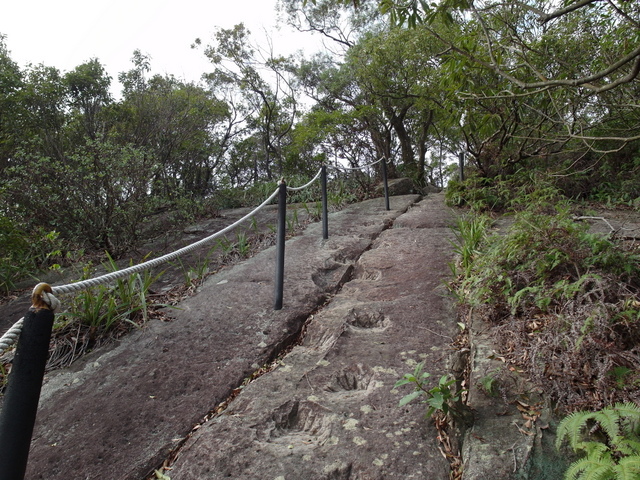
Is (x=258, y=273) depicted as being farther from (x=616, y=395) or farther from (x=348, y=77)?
(x=348, y=77)

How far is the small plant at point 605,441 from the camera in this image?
1350mm

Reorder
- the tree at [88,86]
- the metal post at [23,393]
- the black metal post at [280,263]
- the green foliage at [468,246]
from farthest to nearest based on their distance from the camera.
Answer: the tree at [88,86] → the green foliage at [468,246] → the black metal post at [280,263] → the metal post at [23,393]

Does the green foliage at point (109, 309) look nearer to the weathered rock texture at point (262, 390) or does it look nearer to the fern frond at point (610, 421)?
the weathered rock texture at point (262, 390)

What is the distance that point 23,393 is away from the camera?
42.3 inches

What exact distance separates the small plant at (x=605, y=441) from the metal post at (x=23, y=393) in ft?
5.60

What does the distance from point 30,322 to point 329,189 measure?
912cm

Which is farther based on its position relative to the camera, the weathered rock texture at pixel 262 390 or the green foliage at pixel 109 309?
the green foliage at pixel 109 309

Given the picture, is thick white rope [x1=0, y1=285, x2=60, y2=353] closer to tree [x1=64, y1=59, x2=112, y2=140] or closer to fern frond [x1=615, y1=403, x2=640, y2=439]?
fern frond [x1=615, y1=403, x2=640, y2=439]

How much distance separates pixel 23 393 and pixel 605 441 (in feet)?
6.59

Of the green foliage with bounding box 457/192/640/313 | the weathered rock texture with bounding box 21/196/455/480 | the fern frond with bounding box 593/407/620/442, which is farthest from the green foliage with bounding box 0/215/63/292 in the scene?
the fern frond with bounding box 593/407/620/442

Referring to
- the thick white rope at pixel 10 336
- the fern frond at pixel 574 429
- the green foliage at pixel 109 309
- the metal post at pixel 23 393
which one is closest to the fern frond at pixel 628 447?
the fern frond at pixel 574 429

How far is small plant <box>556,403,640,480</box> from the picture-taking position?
4.43ft

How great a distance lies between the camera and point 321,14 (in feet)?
46.1

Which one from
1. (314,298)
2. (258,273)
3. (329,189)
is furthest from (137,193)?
(329,189)
